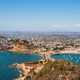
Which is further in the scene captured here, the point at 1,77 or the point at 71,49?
the point at 71,49

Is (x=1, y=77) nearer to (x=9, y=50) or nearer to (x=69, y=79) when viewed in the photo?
(x=69, y=79)

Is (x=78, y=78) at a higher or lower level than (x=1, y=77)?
higher

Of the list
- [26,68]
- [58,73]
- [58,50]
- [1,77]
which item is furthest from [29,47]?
[58,73]

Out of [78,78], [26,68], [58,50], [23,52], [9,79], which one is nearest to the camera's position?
[78,78]

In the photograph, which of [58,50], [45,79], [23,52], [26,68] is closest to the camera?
[45,79]

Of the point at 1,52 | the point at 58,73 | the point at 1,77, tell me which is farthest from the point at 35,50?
the point at 58,73

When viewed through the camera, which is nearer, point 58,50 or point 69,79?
point 69,79

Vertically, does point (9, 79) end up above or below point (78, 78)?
below

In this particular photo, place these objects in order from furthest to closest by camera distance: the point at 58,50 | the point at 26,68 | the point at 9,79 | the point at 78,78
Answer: the point at 58,50
the point at 26,68
the point at 9,79
the point at 78,78

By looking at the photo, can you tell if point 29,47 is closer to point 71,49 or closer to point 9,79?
point 71,49
